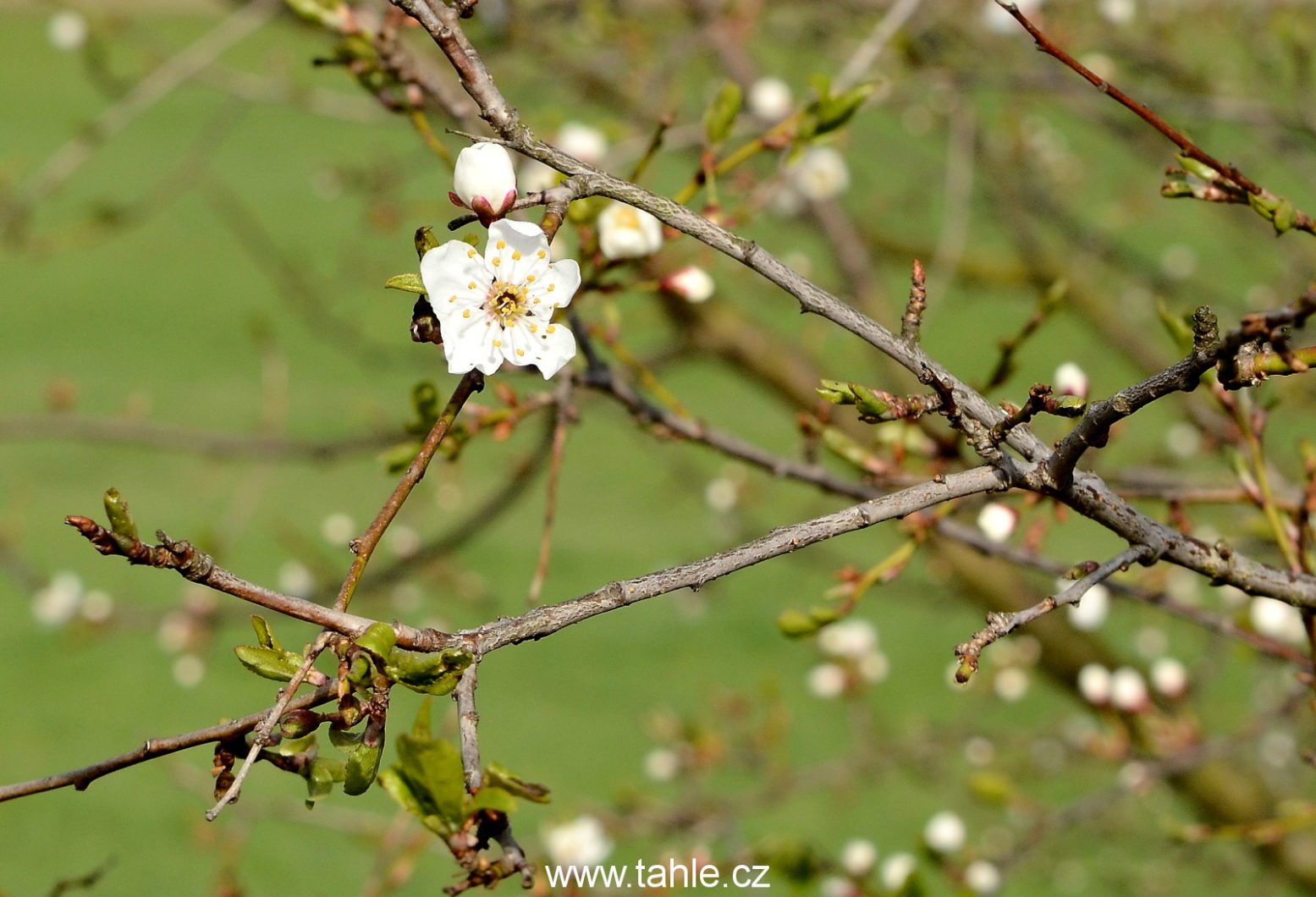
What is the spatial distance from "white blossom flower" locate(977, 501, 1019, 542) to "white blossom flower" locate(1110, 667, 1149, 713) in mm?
877

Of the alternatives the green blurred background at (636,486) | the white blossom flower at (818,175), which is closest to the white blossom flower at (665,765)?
the green blurred background at (636,486)

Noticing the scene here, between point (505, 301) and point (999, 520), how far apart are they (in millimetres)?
658

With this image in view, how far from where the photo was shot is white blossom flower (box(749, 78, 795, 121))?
88.8 inches

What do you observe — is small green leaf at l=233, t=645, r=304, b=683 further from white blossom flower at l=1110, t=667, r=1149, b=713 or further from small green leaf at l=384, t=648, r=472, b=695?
white blossom flower at l=1110, t=667, r=1149, b=713

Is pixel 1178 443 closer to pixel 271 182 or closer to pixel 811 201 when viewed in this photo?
pixel 811 201

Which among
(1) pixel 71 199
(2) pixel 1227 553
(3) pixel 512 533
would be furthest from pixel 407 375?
(2) pixel 1227 553

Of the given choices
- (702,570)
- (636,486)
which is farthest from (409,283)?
(636,486)

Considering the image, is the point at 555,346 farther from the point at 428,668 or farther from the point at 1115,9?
the point at 1115,9

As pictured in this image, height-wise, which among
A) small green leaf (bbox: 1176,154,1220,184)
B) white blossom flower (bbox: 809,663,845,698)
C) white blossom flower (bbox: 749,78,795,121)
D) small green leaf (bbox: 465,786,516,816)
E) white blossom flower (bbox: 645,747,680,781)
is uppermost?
small green leaf (bbox: 1176,154,1220,184)

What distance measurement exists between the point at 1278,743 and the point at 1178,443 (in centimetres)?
109

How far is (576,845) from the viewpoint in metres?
2.00

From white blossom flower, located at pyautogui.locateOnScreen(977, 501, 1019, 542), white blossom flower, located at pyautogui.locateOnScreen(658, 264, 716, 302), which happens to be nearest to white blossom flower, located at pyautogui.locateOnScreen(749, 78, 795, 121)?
white blossom flower, located at pyautogui.locateOnScreen(658, 264, 716, 302)

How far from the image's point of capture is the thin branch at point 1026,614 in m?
0.68

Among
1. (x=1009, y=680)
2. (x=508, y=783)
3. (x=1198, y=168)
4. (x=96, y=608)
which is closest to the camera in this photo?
(x=508, y=783)
